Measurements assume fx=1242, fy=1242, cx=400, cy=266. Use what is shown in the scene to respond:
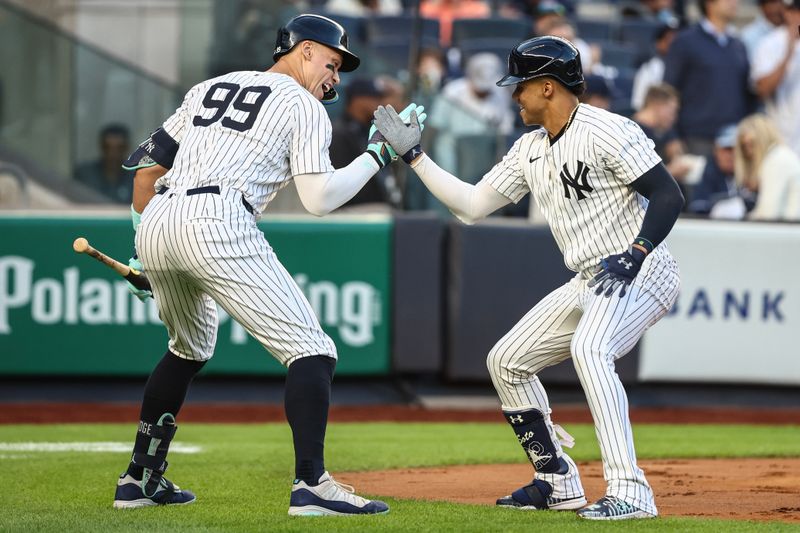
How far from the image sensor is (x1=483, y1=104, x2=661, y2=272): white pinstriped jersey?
4621 mm

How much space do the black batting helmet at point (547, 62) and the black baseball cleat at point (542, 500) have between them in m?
1.58

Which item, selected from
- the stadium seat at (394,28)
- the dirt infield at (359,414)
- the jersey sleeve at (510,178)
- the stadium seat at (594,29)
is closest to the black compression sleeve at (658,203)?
the jersey sleeve at (510,178)

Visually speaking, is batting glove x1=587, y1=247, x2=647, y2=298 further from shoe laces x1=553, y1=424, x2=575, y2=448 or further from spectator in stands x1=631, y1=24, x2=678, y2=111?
spectator in stands x1=631, y1=24, x2=678, y2=111

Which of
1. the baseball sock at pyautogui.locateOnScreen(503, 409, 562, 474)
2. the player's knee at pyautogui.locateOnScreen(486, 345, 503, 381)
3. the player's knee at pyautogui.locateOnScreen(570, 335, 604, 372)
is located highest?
the player's knee at pyautogui.locateOnScreen(570, 335, 604, 372)

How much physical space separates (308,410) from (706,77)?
8.17 metres

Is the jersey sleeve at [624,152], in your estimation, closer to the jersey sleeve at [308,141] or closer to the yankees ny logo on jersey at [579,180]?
the yankees ny logo on jersey at [579,180]

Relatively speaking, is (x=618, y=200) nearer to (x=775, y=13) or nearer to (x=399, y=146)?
(x=399, y=146)

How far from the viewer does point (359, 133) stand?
10203 mm

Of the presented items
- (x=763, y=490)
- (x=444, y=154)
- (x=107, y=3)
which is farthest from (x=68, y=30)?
(x=763, y=490)

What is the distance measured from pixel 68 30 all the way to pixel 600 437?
23.7 ft

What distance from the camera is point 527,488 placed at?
495cm

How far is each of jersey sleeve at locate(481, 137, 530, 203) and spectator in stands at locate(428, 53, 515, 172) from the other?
4.84 metres

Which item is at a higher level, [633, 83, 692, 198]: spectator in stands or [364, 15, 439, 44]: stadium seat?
[364, 15, 439, 44]: stadium seat

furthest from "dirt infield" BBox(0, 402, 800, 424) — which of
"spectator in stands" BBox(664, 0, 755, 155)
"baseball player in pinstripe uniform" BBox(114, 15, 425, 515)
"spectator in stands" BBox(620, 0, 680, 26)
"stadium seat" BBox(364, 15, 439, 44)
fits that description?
"spectator in stands" BBox(620, 0, 680, 26)
